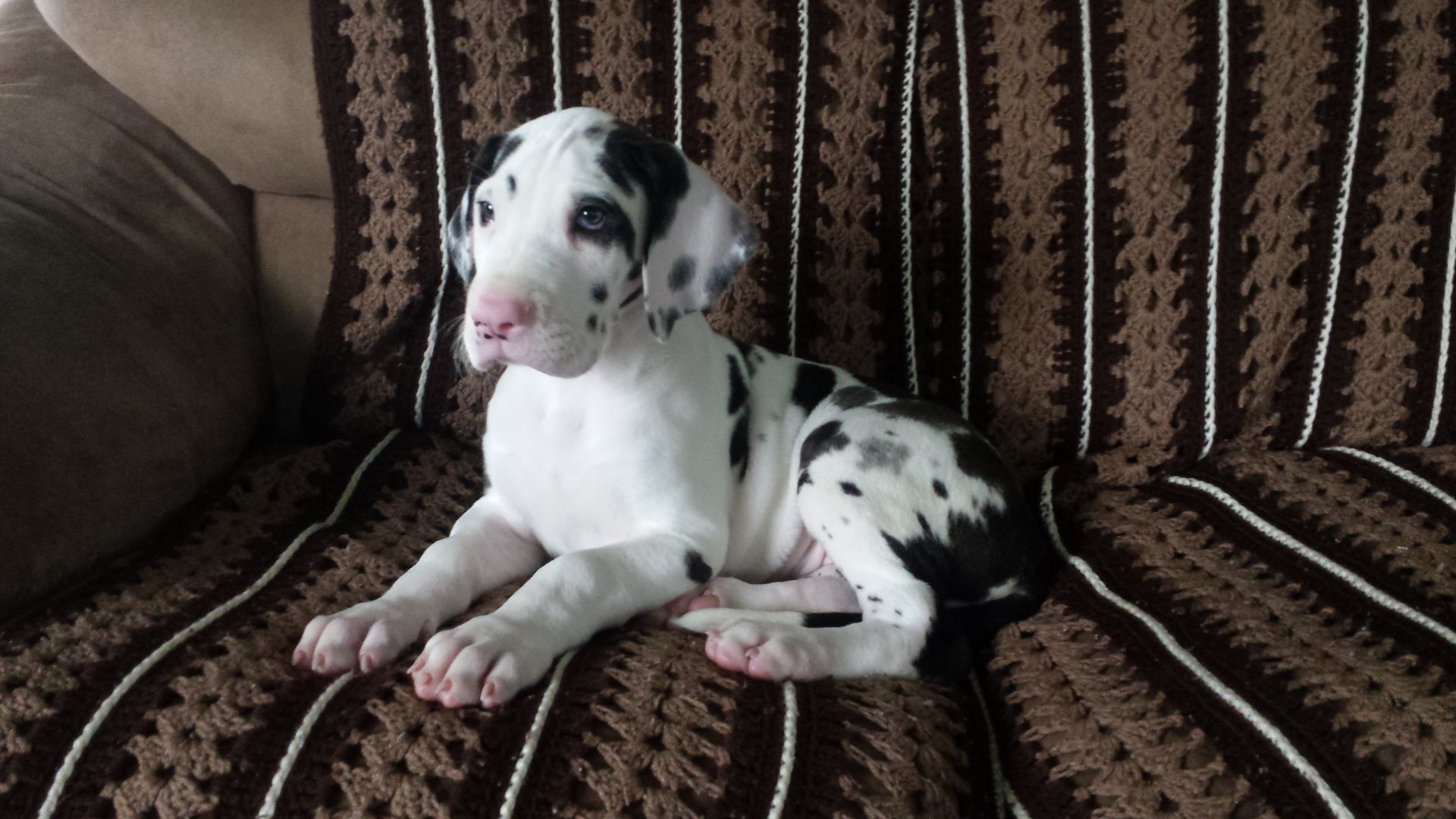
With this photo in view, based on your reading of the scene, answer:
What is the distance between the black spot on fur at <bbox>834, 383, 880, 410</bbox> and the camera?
181 cm

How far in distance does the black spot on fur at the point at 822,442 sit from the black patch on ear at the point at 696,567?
0.94 ft

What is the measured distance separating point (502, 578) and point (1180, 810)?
1079 mm

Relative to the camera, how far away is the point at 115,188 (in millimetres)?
1892

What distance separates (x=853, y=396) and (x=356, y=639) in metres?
1.00

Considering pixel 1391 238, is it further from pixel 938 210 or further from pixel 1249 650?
pixel 1249 650

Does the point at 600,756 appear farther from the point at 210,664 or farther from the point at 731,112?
the point at 731,112

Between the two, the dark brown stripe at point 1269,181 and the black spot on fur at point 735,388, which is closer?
the black spot on fur at point 735,388

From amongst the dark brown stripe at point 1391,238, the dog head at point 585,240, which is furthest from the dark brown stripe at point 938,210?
the dark brown stripe at point 1391,238

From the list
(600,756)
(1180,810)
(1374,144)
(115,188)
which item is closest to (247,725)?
(600,756)

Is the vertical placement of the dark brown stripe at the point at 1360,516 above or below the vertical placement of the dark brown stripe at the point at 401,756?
above

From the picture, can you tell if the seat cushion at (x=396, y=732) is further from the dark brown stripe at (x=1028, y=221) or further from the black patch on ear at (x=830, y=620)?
the dark brown stripe at (x=1028, y=221)

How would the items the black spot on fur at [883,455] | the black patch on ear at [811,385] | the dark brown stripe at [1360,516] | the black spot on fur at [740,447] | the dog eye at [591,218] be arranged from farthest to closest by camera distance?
the black patch on ear at [811,385] → the black spot on fur at [740,447] → the black spot on fur at [883,455] → the dark brown stripe at [1360,516] → the dog eye at [591,218]

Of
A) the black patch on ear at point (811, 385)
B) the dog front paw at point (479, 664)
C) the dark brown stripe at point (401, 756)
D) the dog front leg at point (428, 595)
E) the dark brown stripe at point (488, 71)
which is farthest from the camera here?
the dark brown stripe at point (488, 71)

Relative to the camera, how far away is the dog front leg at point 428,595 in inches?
49.7
